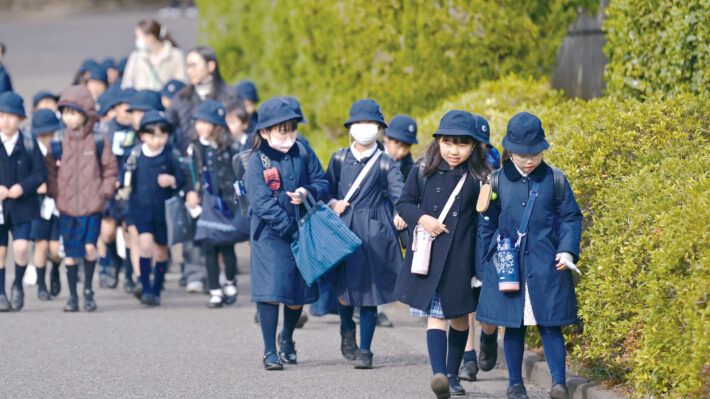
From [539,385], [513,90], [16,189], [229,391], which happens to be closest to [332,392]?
[229,391]

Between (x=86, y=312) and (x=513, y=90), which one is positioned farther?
(x=513, y=90)

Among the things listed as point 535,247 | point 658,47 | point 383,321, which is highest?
point 658,47

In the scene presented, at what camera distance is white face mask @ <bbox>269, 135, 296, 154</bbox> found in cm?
722

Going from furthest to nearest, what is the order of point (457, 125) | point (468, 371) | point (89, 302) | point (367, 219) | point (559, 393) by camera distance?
1. point (89, 302)
2. point (367, 219)
3. point (468, 371)
4. point (457, 125)
5. point (559, 393)

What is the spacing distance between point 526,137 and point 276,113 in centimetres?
183

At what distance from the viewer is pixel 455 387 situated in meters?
6.43

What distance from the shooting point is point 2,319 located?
9.11 metres

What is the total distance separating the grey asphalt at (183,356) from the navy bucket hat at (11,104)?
173 centimetres

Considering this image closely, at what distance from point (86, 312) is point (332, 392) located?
3694 mm

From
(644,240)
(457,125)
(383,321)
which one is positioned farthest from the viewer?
(383,321)

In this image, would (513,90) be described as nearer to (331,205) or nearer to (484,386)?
(331,205)

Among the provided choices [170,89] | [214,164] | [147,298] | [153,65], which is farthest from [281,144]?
[153,65]

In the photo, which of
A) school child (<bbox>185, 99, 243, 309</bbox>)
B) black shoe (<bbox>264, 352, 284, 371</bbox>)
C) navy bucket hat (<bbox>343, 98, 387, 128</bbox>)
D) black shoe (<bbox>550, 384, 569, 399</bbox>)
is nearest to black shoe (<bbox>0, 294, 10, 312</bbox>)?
school child (<bbox>185, 99, 243, 309</bbox>)

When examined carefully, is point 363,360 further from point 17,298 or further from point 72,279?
point 17,298
